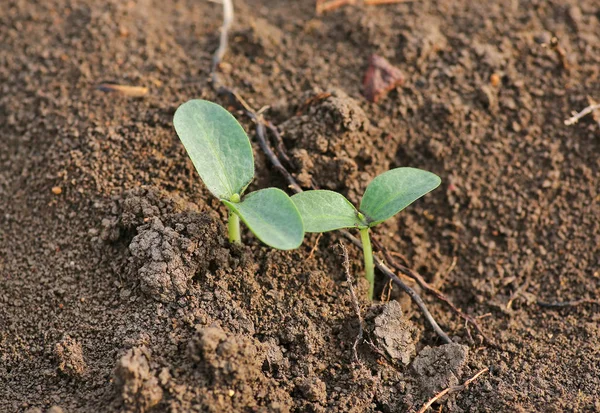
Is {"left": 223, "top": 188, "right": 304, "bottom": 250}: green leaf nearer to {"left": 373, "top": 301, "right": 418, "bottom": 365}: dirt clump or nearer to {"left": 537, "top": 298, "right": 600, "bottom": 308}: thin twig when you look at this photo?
{"left": 373, "top": 301, "right": 418, "bottom": 365}: dirt clump

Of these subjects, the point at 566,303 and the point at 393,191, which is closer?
the point at 393,191

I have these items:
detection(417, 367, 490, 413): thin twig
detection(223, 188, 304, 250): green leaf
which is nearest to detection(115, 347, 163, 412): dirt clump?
detection(223, 188, 304, 250): green leaf

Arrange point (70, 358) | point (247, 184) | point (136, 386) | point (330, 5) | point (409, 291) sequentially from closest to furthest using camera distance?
point (136, 386)
point (70, 358)
point (247, 184)
point (409, 291)
point (330, 5)

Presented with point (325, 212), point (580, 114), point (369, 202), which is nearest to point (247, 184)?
point (325, 212)

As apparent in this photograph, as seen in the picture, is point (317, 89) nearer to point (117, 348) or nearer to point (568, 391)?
point (117, 348)

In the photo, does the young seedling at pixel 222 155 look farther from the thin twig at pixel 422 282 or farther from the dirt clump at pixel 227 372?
the thin twig at pixel 422 282

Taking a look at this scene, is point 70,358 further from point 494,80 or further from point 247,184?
point 494,80

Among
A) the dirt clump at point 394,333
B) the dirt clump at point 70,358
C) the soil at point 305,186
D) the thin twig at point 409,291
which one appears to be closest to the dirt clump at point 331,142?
the soil at point 305,186
